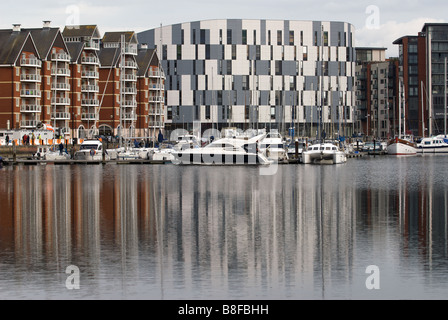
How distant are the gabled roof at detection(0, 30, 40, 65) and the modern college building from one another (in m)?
→ 62.0

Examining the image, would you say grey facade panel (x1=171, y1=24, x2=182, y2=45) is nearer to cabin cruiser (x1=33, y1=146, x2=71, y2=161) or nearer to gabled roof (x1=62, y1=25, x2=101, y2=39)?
gabled roof (x1=62, y1=25, x2=101, y2=39)

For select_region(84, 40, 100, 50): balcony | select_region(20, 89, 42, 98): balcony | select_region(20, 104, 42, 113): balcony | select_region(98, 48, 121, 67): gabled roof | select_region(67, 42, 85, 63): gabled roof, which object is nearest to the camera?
select_region(20, 104, 42, 113): balcony

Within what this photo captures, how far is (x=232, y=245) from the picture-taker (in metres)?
24.9

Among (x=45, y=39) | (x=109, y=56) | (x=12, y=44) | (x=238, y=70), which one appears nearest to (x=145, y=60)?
(x=109, y=56)

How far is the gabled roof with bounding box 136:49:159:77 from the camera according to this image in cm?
16011

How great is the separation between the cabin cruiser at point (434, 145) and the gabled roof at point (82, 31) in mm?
60590

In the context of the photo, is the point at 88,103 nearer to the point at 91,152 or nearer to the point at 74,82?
the point at 74,82

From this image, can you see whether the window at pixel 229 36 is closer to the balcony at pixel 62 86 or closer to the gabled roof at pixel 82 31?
the gabled roof at pixel 82 31

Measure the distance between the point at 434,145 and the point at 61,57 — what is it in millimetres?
65574

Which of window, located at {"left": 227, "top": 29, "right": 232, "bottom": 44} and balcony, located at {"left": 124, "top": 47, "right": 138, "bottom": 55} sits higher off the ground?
window, located at {"left": 227, "top": 29, "right": 232, "bottom": 44}

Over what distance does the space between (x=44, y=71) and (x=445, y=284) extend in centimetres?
11485

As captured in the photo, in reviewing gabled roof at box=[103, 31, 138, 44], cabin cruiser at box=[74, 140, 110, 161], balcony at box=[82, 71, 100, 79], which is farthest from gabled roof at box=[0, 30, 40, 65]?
cabin cruiser at box=[74, 140, 110, 161]
